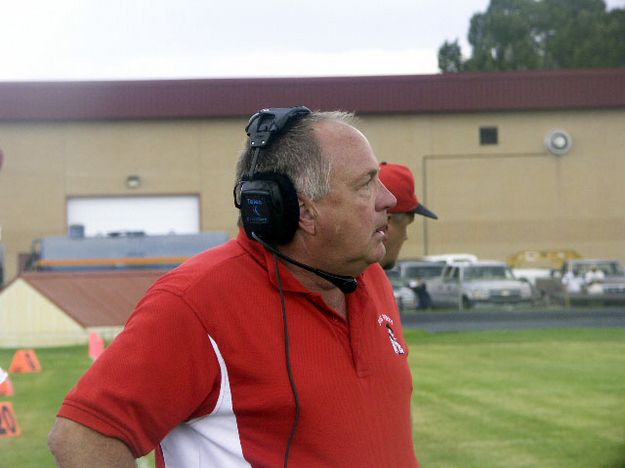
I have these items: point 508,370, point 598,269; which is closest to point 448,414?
point 508,370

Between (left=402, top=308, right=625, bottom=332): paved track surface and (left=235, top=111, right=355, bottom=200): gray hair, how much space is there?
74.5ft

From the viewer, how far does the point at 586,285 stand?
3466 centimetres

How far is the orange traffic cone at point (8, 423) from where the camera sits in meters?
10.6

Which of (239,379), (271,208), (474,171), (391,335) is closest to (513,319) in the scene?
(474,171)

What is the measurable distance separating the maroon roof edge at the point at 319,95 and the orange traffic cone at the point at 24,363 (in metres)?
28.0

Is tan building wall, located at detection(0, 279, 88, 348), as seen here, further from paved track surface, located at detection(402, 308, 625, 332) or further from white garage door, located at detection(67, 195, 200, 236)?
white garage door, located at detection(67, 195, 200, 236)

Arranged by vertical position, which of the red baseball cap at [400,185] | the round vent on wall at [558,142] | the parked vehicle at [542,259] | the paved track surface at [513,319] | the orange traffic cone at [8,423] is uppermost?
the round vent on wall at [558,142]

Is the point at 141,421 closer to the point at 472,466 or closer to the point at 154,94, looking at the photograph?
the point at 472,466

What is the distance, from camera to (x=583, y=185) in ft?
154

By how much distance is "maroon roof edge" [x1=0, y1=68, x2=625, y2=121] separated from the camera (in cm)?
4478

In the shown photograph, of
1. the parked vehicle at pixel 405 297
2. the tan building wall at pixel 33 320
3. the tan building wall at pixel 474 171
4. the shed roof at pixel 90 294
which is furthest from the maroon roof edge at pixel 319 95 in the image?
the tan building wall at pixel 33 320

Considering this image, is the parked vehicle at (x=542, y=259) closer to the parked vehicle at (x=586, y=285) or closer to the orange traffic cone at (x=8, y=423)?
the parked vehicle at (x=586, y=285)

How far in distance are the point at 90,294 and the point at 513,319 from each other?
1045cm

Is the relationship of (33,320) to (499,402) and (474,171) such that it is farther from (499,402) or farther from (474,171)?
(474,171)
